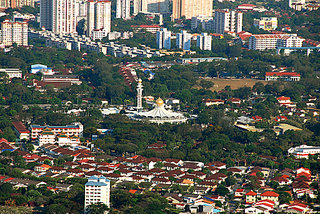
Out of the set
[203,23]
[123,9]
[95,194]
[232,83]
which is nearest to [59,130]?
[95,194]

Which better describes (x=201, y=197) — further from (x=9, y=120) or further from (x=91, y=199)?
(x=9, y=120)

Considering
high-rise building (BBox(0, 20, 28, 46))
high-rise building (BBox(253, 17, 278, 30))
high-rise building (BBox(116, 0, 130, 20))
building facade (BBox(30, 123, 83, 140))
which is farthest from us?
high-rise building (BBox(116, 0, 130, 20))

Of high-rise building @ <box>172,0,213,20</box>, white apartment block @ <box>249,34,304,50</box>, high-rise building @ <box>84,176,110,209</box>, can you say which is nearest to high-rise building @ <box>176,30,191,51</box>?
white apartment block @ <box>249,34,304,50</box>

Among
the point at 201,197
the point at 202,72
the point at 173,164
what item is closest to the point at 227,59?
the point at 202,72

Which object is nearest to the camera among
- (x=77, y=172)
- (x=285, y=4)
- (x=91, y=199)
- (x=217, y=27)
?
(x=91, y=199)

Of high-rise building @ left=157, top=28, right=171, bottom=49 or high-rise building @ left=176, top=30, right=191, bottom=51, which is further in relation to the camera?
high-rise building @ left=157, top=28, right=171, bottom=49

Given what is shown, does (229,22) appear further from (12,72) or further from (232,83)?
(12,72)

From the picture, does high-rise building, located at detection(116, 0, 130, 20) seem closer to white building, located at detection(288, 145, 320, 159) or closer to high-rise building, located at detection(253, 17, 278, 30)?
high-rise building, located at detection(253, 17, 278, 30)
